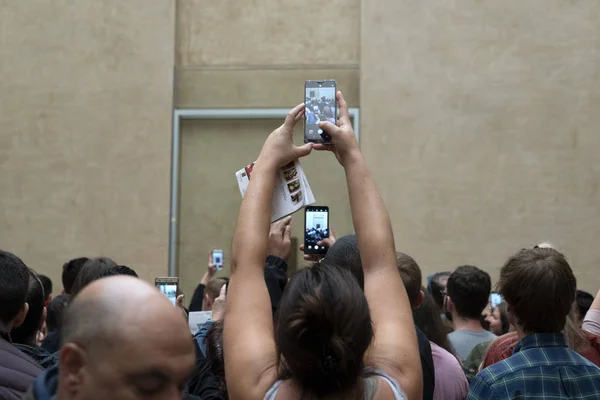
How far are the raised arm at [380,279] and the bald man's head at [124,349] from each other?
0.65 meters

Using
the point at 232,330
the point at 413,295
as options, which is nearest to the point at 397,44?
the point at 413,295

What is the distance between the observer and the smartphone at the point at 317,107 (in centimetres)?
290

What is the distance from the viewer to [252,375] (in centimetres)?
217

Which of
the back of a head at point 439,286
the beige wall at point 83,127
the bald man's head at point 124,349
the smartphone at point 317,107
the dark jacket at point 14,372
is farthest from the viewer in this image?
the beige wall at point 83,127

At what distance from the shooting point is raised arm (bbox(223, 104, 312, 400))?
218 centimetres

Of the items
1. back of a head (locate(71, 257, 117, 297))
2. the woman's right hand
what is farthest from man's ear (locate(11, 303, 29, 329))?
the woman's right hand

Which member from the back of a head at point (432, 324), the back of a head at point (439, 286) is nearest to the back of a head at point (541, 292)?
the back of a head at point (432, 324)

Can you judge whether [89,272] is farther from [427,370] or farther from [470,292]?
[470,292]

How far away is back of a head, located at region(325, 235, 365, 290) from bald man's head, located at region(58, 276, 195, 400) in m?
A: 1.31

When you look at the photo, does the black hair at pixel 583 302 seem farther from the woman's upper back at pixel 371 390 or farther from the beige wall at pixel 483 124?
the beige wall at pixel 483 124

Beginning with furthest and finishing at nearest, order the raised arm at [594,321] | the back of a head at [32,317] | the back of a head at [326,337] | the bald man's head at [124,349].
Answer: the raised arm at [594,321]
the back of a head at [32,317]
the back of a head at [326,337]
the bald man's head at [124,349]

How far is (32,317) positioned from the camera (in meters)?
3.73

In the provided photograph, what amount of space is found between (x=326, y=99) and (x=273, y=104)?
34.6 feet

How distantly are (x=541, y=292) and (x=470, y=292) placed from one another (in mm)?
2500
